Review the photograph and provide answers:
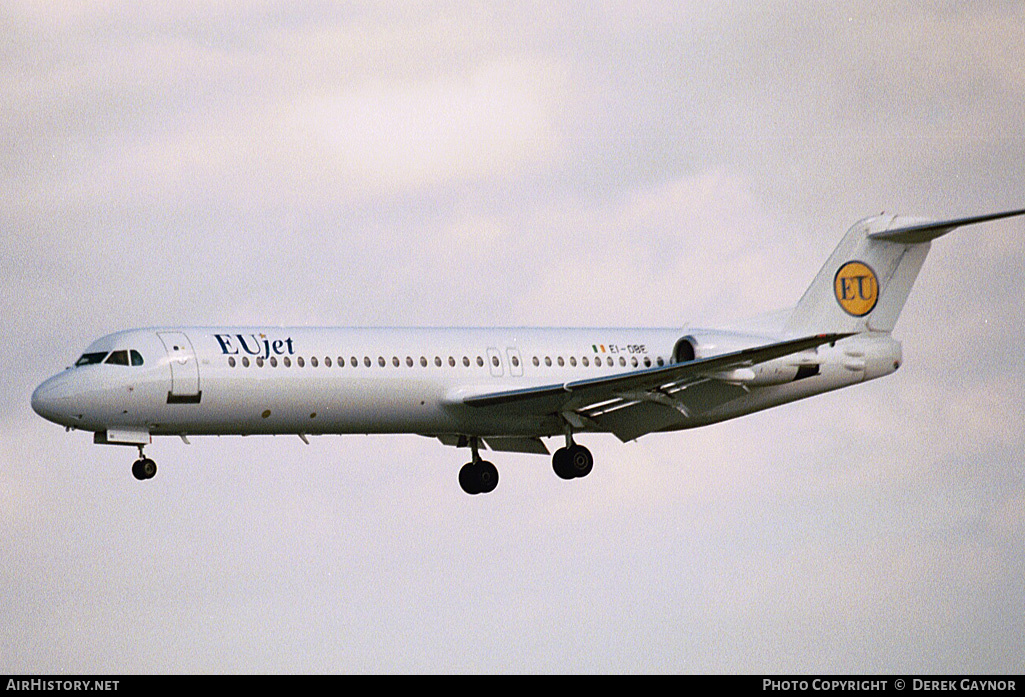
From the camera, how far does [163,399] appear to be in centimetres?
3734

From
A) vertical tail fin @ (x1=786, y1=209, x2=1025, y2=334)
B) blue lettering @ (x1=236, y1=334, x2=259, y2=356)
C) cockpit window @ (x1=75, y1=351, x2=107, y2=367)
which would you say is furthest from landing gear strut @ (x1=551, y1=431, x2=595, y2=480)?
cockpit window @ (x1=75, y1=351, x2=107, y2=367)

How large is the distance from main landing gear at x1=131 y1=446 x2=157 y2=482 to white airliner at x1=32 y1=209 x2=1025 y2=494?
0.10 ft

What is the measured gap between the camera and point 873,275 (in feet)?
149

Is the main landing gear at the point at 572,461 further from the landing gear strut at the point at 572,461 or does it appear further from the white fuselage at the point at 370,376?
the white fuselage at the point at 370,376

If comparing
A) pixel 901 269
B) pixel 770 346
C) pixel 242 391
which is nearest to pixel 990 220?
pixel 901 269

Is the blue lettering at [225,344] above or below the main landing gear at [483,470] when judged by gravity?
above

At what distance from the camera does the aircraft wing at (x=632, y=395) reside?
130 feet

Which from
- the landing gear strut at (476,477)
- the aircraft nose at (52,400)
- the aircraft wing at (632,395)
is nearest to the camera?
the aircraft nose at (52,400)

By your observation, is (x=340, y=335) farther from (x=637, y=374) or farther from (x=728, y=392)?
(x=728, y=392)

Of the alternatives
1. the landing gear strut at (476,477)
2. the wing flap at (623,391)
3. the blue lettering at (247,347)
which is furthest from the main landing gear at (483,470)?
the blue lettering at (247,347)

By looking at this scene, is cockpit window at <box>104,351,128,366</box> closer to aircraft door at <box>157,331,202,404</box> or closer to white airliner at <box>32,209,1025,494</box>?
white airliner at <box>32,209,1025,494</box>

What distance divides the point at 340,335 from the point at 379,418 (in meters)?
2.16

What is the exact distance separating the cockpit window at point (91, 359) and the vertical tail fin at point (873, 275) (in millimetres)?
18873

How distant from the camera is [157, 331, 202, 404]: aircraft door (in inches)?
1473
